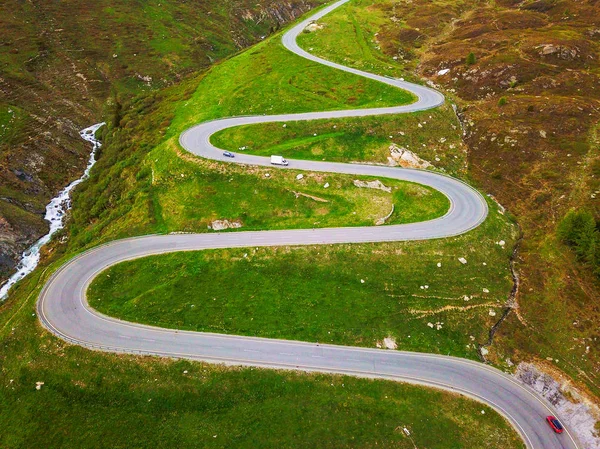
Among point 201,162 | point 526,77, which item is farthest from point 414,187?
point 526,77

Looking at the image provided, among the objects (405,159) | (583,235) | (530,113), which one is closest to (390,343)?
(583,235)

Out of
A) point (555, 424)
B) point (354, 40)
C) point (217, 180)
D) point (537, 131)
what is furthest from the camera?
point (354, 40)

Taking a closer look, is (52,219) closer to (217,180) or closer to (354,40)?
(217,180)

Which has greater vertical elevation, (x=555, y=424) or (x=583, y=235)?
(x=583, y=235)

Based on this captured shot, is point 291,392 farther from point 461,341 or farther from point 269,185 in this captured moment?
point 269,185

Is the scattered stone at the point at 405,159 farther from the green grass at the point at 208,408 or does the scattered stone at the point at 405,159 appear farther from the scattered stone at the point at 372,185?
the green grass at the point at 208,408

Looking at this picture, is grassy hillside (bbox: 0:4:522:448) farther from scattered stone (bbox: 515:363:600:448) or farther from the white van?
the white van
